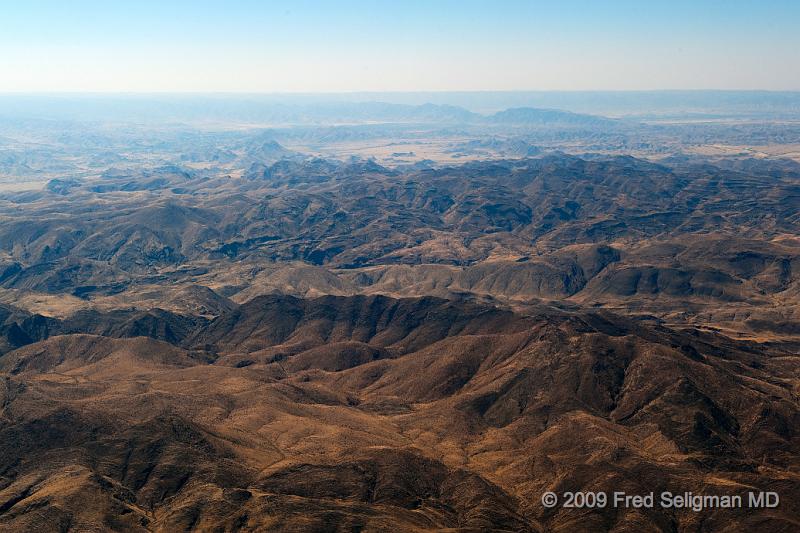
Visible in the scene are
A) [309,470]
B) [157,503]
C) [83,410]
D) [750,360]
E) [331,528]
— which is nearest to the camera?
[331,528]

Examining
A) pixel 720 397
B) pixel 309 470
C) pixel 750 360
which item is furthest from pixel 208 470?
pixel 750 360

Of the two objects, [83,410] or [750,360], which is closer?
[83,410]

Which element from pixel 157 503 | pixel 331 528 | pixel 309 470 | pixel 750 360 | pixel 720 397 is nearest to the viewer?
pixel 331 528

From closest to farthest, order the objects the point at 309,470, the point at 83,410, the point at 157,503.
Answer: the point at 157,503
the point at 309,470
the point at 83,410

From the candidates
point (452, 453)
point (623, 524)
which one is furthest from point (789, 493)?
point (452, 453)

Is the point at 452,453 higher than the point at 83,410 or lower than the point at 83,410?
lower

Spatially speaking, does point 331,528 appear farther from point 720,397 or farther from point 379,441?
point 720,397

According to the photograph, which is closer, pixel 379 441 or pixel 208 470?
pixel 208 470

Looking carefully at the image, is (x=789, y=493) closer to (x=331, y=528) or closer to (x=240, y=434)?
(x=331, y=528)

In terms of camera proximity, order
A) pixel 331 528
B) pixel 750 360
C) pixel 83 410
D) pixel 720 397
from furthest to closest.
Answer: pixel 750 360 → pixel 720 397 → pixel 83 410 → pixel 331 528
